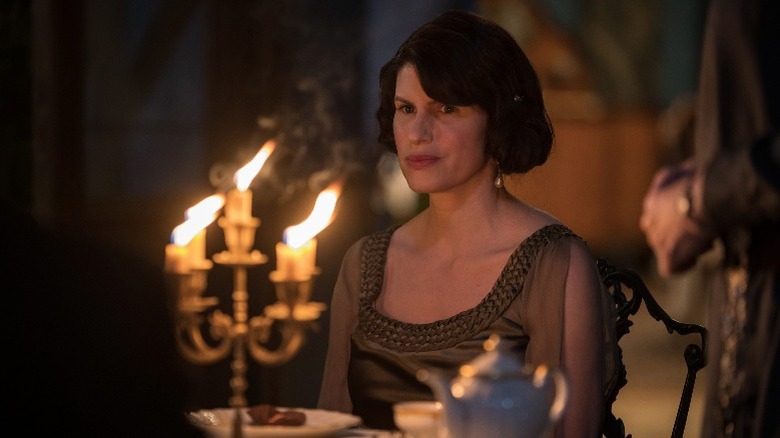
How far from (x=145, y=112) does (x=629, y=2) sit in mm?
11169

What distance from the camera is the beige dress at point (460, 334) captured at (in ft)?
9.52

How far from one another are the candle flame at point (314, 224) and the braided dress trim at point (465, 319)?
0.58m

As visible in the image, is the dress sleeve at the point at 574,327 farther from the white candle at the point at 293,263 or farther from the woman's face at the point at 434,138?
the white candle at the point at 293,263

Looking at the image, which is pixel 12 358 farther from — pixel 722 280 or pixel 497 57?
pixel 497 57

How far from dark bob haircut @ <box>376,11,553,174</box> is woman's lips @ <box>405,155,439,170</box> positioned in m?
0.13

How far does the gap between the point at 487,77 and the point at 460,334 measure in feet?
1.91

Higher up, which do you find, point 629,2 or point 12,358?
point 629,2

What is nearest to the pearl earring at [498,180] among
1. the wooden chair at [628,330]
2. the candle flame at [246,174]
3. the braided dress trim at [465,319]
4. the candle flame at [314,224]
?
the braided dress trim at [465,319]

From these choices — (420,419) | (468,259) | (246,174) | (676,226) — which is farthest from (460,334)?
(676,226)

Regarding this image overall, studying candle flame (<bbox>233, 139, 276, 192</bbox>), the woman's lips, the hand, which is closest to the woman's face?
the woman's lips

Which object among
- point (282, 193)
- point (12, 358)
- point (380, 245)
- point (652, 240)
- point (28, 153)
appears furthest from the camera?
point (282, 193)

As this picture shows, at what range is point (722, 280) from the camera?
75.5 inches

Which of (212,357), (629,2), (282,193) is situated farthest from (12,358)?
(629,2)

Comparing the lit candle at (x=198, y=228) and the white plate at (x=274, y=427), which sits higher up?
the lit candle at (x=198, y=228)
